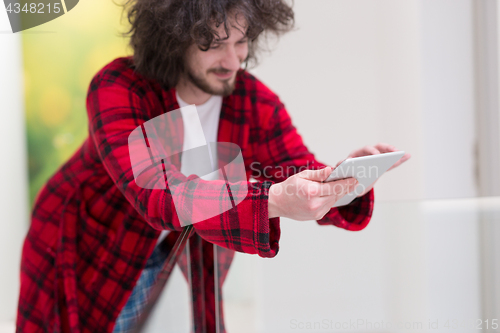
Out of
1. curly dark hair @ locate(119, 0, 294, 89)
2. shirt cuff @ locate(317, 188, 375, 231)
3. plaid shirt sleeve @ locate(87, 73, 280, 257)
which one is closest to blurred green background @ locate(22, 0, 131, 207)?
curly dark hair @ locate(119, 0, 294, 89)

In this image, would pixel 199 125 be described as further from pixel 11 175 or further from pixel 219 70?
pixel 11 175

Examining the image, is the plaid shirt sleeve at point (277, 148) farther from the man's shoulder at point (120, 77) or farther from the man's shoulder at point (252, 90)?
the man's shoulder at point (120, 77)

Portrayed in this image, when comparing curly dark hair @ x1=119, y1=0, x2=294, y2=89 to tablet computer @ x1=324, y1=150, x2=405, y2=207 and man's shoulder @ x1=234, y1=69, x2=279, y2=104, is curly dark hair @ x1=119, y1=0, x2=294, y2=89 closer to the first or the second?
man's shoulder @ x1=234, y1=69, x2=279, y2=104

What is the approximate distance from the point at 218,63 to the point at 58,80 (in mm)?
859

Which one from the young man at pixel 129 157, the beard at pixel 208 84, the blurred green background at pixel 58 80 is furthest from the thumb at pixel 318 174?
the blurred green background at pixel 58 80

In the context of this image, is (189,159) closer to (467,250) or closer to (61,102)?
(467,250)

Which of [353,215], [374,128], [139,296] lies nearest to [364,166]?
[353,215]

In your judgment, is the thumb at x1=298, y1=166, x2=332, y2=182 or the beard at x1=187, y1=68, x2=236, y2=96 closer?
the thumb at x1=298, y1=166, x2=332, y2=182

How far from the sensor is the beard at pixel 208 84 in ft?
1.77

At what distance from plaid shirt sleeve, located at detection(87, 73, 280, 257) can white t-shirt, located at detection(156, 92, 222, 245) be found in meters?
0.06

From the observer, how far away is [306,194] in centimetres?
36

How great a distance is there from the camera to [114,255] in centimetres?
56

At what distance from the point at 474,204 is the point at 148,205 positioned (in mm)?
404

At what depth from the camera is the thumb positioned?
37 cm
